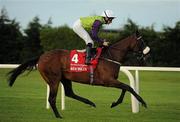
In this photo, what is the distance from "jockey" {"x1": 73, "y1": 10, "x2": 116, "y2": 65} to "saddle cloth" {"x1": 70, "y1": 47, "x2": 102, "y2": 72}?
98mm

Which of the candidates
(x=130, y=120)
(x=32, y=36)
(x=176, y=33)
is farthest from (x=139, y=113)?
(x=32, y=36)

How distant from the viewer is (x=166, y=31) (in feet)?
113

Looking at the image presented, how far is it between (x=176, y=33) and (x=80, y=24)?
2458 cm

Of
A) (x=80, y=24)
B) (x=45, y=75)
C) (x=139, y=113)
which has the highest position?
(x=80, y=24)

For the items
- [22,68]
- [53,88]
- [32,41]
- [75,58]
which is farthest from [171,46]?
[53,88]

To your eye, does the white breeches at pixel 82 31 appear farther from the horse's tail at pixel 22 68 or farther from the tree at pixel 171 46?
the tree at pixel 171 46

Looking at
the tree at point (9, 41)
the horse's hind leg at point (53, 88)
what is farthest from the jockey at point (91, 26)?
the tree at point (9, 41)

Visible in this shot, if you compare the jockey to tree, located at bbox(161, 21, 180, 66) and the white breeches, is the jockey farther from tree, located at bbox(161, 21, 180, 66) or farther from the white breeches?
tree, located at bbox(161, 21, 180, 66)

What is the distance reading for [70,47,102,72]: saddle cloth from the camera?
32.3 feet

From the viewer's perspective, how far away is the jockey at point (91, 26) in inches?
385

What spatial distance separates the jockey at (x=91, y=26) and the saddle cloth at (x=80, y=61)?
98 mm

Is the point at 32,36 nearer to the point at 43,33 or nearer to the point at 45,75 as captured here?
the point at 43,33

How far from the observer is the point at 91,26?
1009 centimetres

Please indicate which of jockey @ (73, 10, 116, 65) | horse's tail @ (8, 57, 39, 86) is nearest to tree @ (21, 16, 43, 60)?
horse's tail @ (8, 57, 39, 86)
